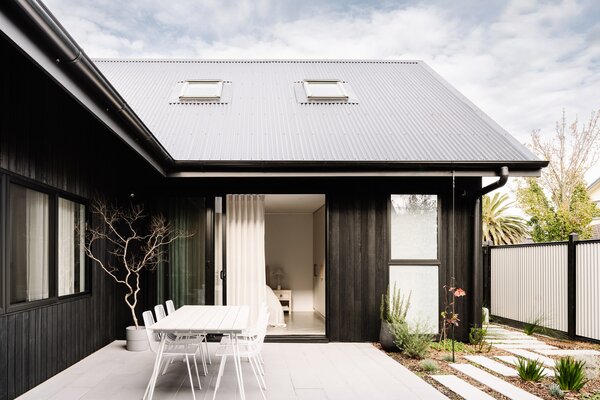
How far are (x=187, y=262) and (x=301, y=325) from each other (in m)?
2.35

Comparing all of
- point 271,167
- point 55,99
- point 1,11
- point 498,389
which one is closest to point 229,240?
point 271,167

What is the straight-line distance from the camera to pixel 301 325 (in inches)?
312

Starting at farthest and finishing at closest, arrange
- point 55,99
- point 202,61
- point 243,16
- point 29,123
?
point 243,16
point 202,61
point 55,99
point 29,123

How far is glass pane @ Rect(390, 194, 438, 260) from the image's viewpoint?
6.73m

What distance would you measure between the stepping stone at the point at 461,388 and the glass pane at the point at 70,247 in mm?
4141

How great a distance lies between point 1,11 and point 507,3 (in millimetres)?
11259

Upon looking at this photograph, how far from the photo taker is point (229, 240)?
6.82m

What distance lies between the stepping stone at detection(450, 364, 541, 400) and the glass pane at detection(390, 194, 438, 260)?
1775mm

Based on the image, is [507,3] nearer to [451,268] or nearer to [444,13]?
[444,13]

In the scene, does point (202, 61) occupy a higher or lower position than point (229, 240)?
higher

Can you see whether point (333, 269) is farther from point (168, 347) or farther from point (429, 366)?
point (168, 347)

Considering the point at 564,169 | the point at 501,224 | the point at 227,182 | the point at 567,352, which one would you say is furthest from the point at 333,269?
the point at 564,169

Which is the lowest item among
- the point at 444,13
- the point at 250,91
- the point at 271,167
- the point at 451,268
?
the point at 451,268

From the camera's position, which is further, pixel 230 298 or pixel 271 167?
pixel 230 298
